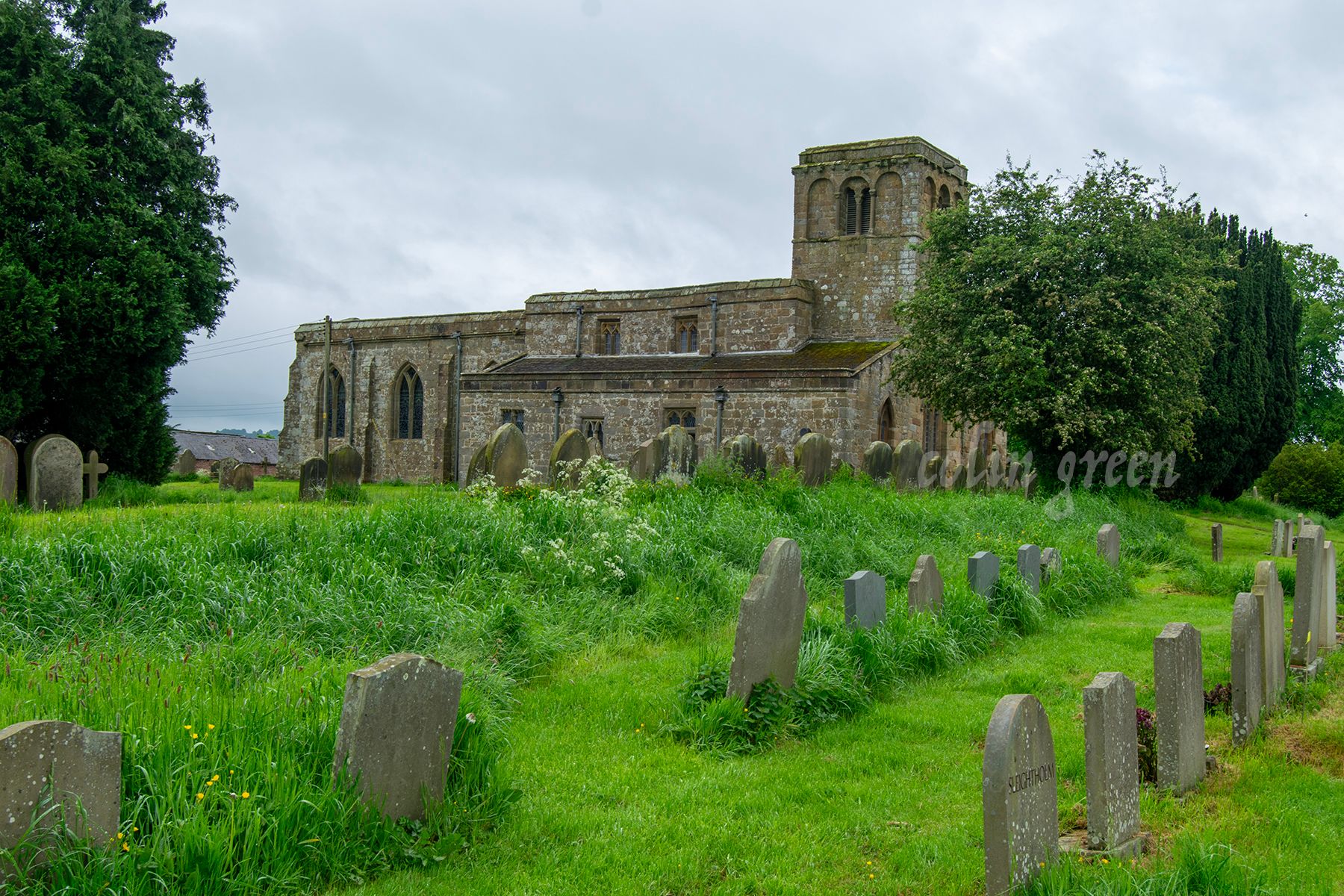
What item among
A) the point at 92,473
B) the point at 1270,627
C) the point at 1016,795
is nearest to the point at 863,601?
the point at 1270,627

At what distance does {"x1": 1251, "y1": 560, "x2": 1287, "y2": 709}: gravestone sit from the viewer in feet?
20.2

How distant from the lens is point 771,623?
6453 millimetres

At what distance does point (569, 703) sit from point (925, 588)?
351cm

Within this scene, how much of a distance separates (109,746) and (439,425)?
114 feet

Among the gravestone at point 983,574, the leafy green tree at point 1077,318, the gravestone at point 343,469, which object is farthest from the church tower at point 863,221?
the gravestone at point 983,574

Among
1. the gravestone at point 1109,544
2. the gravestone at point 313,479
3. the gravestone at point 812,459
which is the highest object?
the gravestone at point 812,459

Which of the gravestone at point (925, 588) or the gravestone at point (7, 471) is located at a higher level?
the gravestone at point (7, 471)

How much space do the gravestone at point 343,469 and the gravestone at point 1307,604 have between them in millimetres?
11923

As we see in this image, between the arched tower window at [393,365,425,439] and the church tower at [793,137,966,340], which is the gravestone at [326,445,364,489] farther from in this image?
the arched tower window at [393,365,425,439]

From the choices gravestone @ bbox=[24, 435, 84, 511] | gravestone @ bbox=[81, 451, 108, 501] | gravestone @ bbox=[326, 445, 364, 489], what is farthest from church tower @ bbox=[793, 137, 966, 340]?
gravestone @ bbox=[24, 435, 84, 511]

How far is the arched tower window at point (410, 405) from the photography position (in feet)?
127

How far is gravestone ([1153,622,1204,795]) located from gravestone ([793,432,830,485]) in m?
12.6

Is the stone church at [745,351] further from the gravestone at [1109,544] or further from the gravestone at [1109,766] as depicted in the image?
the gravestone at [1109,766]

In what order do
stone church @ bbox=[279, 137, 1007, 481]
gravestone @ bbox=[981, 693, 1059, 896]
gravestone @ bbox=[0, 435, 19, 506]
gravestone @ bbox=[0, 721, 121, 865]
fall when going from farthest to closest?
stone church @ bbox=[279, 137, 1007, 481] < gravestone @ bbox=[0, 435, 19, 506] < gravestone @ bbox=[981, 693, 1059, 896] < gravestone @ bbox=[0, 721, 121, 865]
